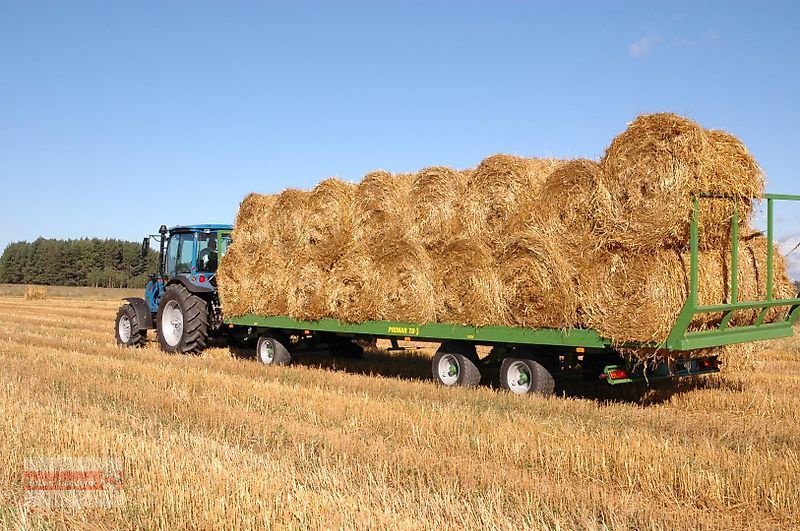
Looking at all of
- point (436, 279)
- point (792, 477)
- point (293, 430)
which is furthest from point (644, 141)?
point (293, 430)

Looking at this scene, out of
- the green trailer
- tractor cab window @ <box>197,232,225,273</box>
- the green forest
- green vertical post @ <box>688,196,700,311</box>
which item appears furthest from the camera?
the green forest

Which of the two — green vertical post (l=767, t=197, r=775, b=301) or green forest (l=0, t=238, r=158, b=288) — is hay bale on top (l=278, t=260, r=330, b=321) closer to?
green vertical post (l=767, t=197, r=775, b=301)

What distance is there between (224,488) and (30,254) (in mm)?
101180

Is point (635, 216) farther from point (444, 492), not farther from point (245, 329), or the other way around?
point (245, 329)

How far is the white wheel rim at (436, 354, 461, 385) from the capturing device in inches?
389

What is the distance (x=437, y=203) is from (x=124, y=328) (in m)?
8.20

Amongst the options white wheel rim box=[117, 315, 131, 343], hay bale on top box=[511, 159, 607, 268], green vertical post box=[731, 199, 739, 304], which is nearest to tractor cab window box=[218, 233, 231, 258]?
white wheel rim box=[117, 315, 131, 343]

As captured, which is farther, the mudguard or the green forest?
the green forest

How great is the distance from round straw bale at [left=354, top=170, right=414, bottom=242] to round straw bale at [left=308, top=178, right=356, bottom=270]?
0.93ft

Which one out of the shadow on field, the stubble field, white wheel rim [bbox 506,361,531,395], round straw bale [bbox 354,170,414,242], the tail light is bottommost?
the stubble field

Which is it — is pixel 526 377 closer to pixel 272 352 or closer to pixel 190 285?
pixel 272 352

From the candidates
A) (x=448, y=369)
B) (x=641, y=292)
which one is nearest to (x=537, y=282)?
(x=641, y=292)

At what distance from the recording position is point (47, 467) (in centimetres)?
550

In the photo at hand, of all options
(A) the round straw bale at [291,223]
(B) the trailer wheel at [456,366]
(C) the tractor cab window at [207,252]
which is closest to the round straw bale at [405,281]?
(B) the trailer wheel at [456,366]
